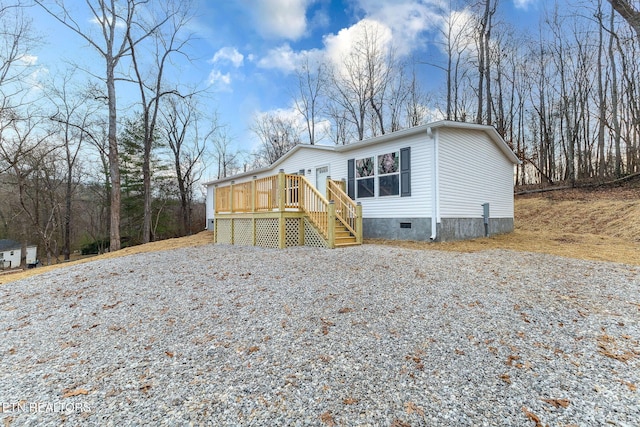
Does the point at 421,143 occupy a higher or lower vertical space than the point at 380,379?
higher

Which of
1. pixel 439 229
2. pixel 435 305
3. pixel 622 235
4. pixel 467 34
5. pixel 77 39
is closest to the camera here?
pixel 435 305

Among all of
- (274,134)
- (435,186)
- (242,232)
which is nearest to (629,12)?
(435,186)

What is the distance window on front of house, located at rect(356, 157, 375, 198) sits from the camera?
32.0ft

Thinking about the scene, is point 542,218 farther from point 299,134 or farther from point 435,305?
point 299,134

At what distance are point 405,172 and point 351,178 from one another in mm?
2133

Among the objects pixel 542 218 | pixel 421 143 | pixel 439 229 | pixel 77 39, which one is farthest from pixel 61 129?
pixel 542 218

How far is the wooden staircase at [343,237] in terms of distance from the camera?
787 centimetres

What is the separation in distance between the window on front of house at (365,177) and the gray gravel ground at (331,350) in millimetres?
5199

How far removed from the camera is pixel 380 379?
2213 mm

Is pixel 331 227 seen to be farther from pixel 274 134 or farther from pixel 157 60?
pixel 274 134

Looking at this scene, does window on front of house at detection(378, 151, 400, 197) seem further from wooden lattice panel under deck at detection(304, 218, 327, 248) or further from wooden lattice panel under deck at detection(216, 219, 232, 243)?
wooden lattice panel under deck at detection(216, 219, 232, 243)

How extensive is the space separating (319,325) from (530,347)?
202 centimetres

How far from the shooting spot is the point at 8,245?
25.0m

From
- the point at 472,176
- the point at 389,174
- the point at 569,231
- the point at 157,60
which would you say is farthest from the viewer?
the point at 157,60
